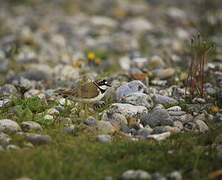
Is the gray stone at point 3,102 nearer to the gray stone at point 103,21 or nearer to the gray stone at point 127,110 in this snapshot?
the gray stone at point 127,110

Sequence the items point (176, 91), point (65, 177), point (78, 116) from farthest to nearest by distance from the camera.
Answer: point (176, 91), point (78, 116), point (65, 177)

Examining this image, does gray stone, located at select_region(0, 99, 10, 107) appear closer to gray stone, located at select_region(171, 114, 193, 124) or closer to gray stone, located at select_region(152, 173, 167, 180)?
gray stone, located at select_region(171, 114, 193, 124)

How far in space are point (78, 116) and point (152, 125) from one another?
3.46ft

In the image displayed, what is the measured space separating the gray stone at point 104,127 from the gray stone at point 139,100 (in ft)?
3.95

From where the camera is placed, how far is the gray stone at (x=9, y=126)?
5949 mm

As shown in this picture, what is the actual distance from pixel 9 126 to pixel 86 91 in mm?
1303

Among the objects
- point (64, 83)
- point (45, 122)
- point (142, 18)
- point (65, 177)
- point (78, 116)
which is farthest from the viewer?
point (142, 18)

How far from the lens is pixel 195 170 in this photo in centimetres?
496

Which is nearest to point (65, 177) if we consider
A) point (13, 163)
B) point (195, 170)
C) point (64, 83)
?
point (13, 163)

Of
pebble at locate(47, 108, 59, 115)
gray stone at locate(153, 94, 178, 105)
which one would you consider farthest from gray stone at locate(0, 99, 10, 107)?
gray stone at locate(153, 94, 178, 105)

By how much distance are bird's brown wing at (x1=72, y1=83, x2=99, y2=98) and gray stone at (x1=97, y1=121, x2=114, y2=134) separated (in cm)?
70

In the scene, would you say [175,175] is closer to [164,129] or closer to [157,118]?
[164,129]

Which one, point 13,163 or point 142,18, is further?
point 142,18

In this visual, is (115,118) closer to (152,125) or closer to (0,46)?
(152,125)
